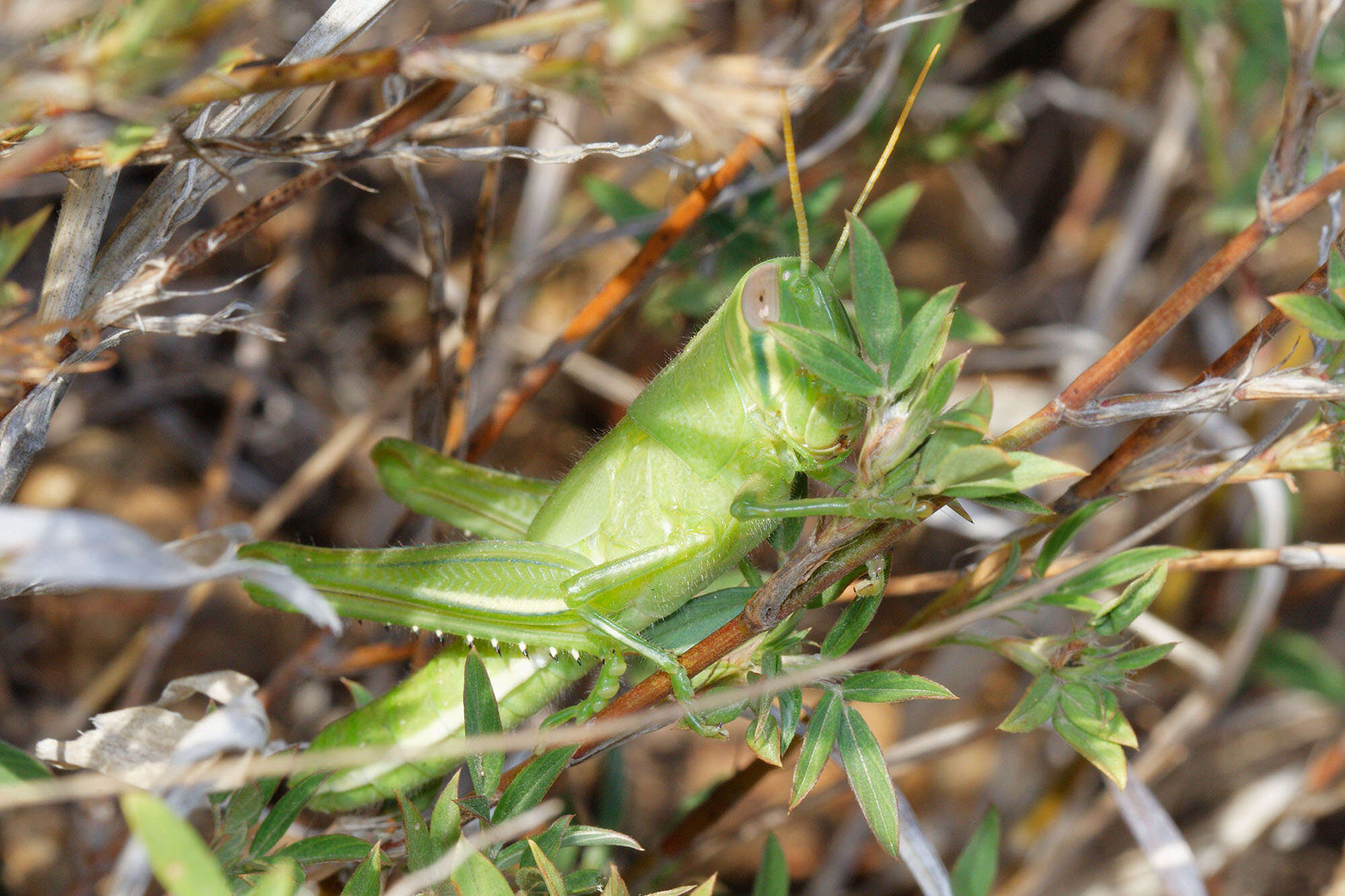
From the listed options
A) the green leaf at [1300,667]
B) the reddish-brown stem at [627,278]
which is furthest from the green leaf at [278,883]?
the green leaf at [1300,667]

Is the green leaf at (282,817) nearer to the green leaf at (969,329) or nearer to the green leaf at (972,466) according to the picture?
the green leaf at (972,466)

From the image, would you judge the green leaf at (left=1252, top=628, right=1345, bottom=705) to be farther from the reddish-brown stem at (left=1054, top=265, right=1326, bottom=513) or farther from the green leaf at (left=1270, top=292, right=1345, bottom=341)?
the green leaf at (left=1270, top=292, right=1345, bottom=341)

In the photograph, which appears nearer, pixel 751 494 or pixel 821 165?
pixel 751 494

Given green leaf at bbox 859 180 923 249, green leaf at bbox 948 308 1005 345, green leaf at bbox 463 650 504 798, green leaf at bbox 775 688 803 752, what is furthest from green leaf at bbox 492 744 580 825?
green leaf at bbox 859 180 923 249

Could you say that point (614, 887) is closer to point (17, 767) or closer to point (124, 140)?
point (17, 767)

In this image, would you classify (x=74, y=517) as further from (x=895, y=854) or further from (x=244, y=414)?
(x=244, y=414)

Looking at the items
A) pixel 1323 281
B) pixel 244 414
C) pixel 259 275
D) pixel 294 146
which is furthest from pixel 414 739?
pixel 259 275
